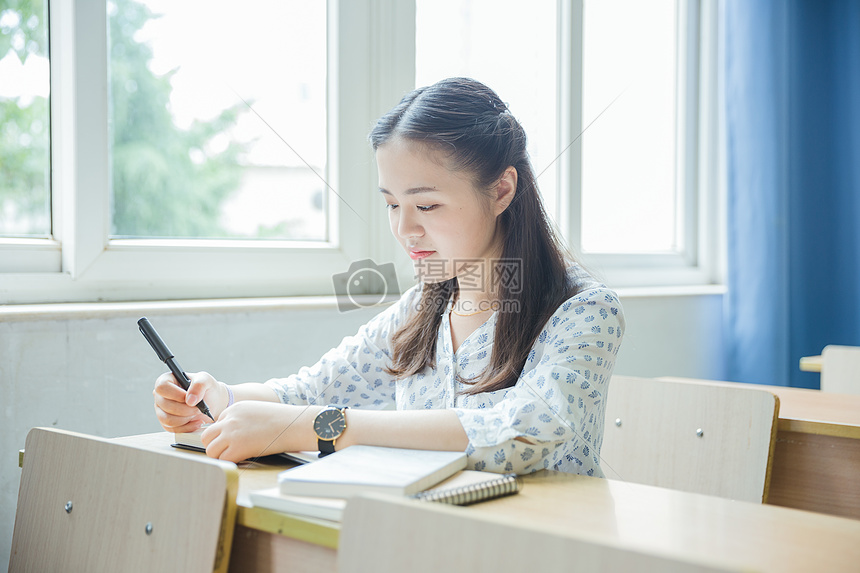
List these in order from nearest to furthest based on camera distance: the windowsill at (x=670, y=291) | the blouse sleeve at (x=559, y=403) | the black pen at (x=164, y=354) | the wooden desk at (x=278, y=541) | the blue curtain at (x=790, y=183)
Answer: the wooden desk at (x=278, y=541) → the blouse sleeve at (x=559, y=403) → the black pen at (x=164, y=354) → the windowsill at (x=670, y=291) → the blue curtain at (x=790, y=183)

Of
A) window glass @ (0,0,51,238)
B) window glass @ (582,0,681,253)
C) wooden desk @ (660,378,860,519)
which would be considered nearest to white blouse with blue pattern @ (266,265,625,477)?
wooden desk @ (660,378,860,519)

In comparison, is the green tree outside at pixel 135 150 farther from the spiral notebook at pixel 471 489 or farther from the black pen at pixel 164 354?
the spiral notebook at pixel 471 489

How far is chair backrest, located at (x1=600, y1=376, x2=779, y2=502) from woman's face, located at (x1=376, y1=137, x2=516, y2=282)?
0.41 metres

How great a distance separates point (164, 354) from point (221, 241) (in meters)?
0.53

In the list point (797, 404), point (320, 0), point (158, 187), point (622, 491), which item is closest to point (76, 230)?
point (158, 187)

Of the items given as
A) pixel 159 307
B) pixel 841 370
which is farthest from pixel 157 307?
pixel 841 370

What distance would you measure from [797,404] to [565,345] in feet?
2.27

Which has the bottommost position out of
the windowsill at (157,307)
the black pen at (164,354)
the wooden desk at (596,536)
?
the wooden desk at (596,536)

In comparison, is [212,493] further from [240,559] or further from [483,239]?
[483,239]

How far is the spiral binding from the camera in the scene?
620mm

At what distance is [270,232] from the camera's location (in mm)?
1461

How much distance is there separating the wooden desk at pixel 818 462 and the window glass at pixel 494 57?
21.5 inches

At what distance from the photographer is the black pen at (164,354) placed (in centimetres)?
88

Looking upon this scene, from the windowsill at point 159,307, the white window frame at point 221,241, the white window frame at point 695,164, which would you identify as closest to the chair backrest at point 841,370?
the white window frame at point 695,164
